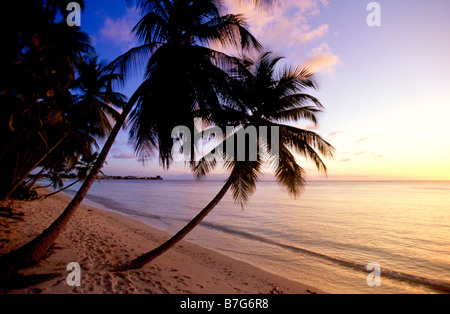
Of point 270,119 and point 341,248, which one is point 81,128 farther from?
point 341,248

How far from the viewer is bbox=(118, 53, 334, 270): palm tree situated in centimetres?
545

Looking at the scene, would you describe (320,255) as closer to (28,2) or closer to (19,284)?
(19,284)

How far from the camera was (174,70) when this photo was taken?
459 cm

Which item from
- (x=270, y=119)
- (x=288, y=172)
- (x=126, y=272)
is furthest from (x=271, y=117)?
(x=126, y=272)

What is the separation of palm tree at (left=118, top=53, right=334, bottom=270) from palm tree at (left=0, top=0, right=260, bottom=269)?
25.4 inches

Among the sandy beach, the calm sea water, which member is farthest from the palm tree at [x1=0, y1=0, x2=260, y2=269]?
the calm sea water

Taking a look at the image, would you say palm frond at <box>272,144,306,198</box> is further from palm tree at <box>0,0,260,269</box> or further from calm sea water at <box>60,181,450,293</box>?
calm sea water at <box>60,181,450,293</box>

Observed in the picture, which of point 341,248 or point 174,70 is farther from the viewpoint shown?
point 341,248

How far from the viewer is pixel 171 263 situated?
6.07 m

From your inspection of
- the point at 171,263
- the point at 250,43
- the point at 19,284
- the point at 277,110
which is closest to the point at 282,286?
the point at 171,263

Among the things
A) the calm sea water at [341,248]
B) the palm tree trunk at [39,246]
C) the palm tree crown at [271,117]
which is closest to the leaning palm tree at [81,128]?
the palm tree trunk at [39,246]

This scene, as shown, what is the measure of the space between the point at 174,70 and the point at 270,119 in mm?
2884

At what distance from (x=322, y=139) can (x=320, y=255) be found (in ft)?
19.9

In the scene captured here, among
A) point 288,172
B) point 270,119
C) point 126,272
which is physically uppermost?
point 270,119
